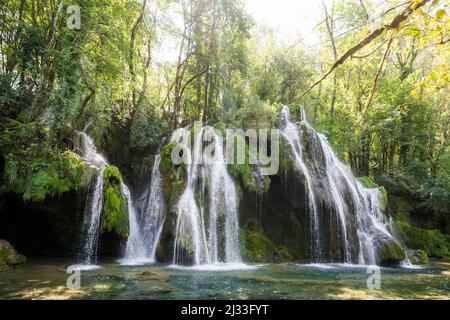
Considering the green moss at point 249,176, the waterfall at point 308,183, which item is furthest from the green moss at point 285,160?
the green moss at point 249,176

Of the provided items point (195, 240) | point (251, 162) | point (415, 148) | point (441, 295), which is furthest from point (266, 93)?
point (441, 295)

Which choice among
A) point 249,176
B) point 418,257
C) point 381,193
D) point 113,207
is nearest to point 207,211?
point 249,176

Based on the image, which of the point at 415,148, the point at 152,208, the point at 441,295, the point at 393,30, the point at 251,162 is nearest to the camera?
the point at 393,30

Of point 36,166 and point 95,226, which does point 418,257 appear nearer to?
point 95,226

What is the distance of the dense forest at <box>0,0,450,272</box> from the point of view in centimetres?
406

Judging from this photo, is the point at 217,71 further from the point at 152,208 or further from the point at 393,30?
the point at 393,30

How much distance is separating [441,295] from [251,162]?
879cm

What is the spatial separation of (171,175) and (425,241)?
1546 centimetres

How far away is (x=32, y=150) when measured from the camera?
36.2 feet

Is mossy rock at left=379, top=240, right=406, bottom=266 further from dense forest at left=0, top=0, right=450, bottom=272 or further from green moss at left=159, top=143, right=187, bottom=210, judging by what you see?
green moss at left=159, top=143, right=187, bottom=210

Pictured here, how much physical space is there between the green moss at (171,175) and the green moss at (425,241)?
1346 cm

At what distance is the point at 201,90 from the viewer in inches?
1021

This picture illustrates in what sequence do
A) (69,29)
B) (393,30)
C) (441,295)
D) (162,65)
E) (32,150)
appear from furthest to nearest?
(162,65)
(69,29)
(32,150)
(441,295)
(393,30)

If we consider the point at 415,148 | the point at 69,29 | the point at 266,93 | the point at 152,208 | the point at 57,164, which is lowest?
the point at 152,208
